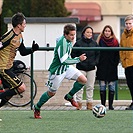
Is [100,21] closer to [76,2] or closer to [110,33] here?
[76,2]

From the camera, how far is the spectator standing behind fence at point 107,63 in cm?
1409

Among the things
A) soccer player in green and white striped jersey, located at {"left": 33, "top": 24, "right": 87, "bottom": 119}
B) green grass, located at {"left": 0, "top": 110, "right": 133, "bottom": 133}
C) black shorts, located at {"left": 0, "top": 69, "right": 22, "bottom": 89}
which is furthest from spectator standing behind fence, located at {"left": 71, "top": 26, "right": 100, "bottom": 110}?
black shorts, located at {"left": 0, "top": 69, "right": 22, "bottom": 89}

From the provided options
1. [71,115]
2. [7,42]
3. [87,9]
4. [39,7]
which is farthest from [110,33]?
[87,9]

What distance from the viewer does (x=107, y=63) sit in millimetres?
14250

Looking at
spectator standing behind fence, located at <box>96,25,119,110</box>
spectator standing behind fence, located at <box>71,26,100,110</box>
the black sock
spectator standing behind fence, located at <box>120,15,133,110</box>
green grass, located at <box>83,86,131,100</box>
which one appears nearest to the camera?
the black sock

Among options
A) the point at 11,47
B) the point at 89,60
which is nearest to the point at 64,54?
the point at 11,47

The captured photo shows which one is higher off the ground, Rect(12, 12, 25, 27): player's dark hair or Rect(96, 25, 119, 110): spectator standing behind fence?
Rect(12, 12, 25, 27): player's dark hair

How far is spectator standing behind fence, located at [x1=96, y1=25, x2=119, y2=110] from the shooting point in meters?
14.1

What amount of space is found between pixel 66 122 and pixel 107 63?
3.70 m

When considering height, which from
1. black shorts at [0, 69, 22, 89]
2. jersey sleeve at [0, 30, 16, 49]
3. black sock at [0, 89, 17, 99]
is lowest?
black sock at [0, 89, 17, 99]

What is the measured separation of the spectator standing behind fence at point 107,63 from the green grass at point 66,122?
1.74m

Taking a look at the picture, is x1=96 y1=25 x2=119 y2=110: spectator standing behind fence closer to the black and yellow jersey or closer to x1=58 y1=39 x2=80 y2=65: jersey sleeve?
x1=58 y1=39 x2=80 y2=65: jersey sleeve

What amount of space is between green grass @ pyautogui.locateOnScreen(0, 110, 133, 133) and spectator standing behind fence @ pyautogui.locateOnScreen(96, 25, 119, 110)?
1.74m

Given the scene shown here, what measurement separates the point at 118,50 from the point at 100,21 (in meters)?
19.9
